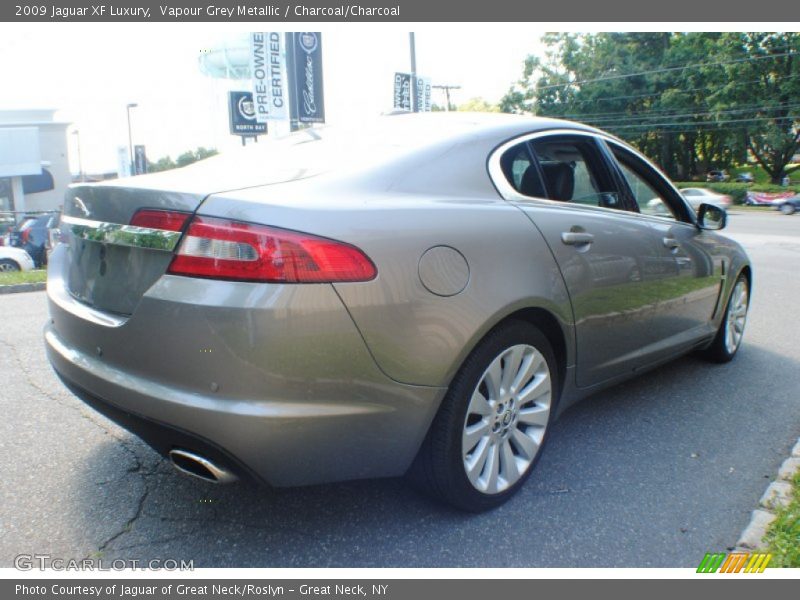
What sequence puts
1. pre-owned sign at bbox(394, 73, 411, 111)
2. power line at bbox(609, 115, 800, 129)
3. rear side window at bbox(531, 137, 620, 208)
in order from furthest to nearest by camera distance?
power line at bbox(609, 115, 800, 129) < pre-owned sign at bbox(394, 73, 411, 111) < rear side window at bbox(531, 137, 620, 208)

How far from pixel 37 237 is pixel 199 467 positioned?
16336 mm

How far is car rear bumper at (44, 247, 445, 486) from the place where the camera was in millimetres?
2039

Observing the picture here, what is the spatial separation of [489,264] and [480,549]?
1.04m

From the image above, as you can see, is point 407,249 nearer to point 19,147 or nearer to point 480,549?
point 480,549

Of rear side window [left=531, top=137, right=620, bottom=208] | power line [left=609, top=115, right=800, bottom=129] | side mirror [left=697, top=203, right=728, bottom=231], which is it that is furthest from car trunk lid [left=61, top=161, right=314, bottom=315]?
power line [left=609, top=115, right=800, bottom=129]

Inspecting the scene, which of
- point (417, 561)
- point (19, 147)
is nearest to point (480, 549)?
point (417, 561)

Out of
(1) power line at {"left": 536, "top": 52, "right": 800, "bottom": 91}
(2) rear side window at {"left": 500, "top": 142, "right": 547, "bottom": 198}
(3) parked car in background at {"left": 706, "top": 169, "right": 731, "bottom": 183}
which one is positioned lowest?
(2) rear side window at {"left": 500, "top": 142, "right": 547, "bottom": 198}

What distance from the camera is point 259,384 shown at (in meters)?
2.05

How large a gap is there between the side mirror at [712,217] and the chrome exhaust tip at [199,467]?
10.9 feet

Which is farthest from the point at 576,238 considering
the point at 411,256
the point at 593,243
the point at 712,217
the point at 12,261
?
the point at 12,261

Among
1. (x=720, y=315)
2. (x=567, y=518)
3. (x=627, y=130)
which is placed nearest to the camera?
(x=567, y=518)

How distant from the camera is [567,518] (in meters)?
2.70

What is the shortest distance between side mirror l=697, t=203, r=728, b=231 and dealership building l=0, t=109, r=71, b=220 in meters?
37.1

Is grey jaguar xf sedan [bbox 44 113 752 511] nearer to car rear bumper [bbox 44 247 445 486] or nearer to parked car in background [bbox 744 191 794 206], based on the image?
car rear bumper [bbox 44 247 445 486]
